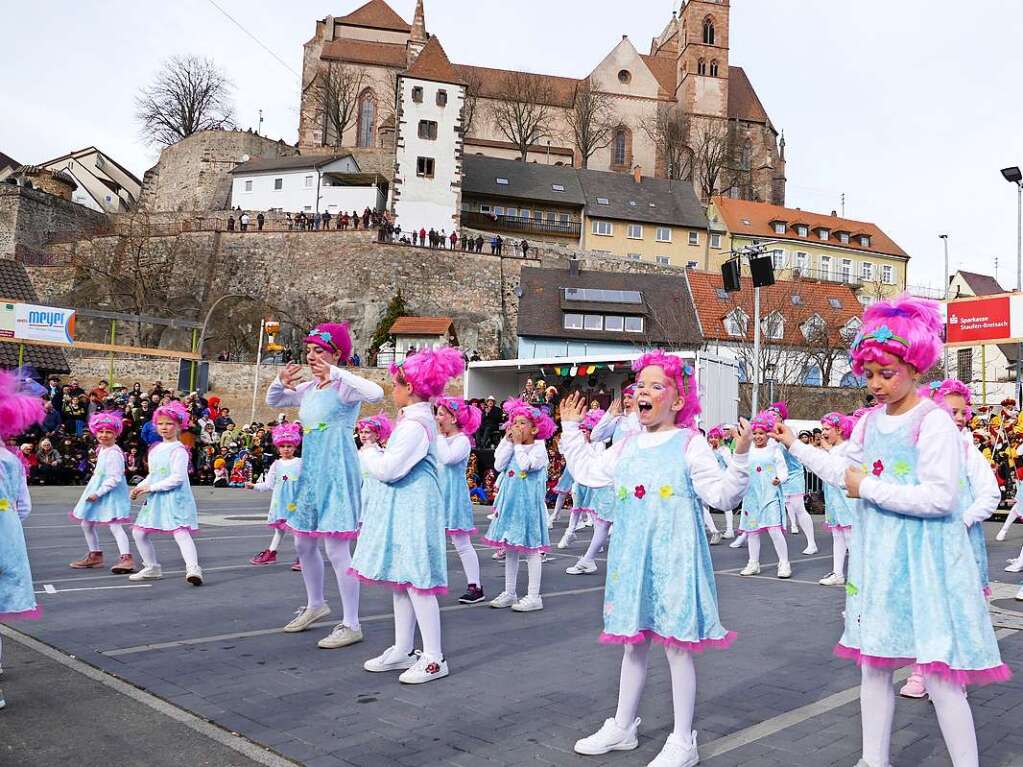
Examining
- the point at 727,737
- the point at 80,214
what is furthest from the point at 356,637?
the point at 80,214

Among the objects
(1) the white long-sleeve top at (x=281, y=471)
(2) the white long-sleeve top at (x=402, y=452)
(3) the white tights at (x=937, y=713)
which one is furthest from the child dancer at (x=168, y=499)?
(3) the white tights at (x=937, y=713)

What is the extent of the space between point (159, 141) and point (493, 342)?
4611cm

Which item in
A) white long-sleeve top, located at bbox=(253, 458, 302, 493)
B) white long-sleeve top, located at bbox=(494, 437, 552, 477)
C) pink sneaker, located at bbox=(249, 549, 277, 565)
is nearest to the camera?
white long-sleeve top, located at bbox=(494, 437, 552, 477)

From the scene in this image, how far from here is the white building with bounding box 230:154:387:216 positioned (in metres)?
63.7

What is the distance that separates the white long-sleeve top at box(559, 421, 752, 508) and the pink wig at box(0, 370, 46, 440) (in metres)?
3.29

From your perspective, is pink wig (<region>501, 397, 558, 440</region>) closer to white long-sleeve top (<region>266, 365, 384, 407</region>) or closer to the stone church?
white long-sleeve top (<region>266, 365, 384, 407</region>)

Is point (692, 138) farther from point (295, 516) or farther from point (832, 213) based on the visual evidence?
point (295, 516)

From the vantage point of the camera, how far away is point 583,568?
36.3 feet

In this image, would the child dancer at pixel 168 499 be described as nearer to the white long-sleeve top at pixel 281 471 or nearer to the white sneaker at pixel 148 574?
the white sneaker at pixel 148 574

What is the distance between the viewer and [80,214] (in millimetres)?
65375

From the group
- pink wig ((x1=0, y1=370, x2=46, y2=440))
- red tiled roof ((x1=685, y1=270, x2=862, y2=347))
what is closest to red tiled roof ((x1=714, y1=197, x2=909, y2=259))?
red tiled roof ((x1=685, y1=270, x2=862, y2=347))

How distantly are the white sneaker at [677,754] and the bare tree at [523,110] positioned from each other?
7956 centimetres

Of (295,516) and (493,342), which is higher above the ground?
(493,342)

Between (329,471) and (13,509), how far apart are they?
224cm
